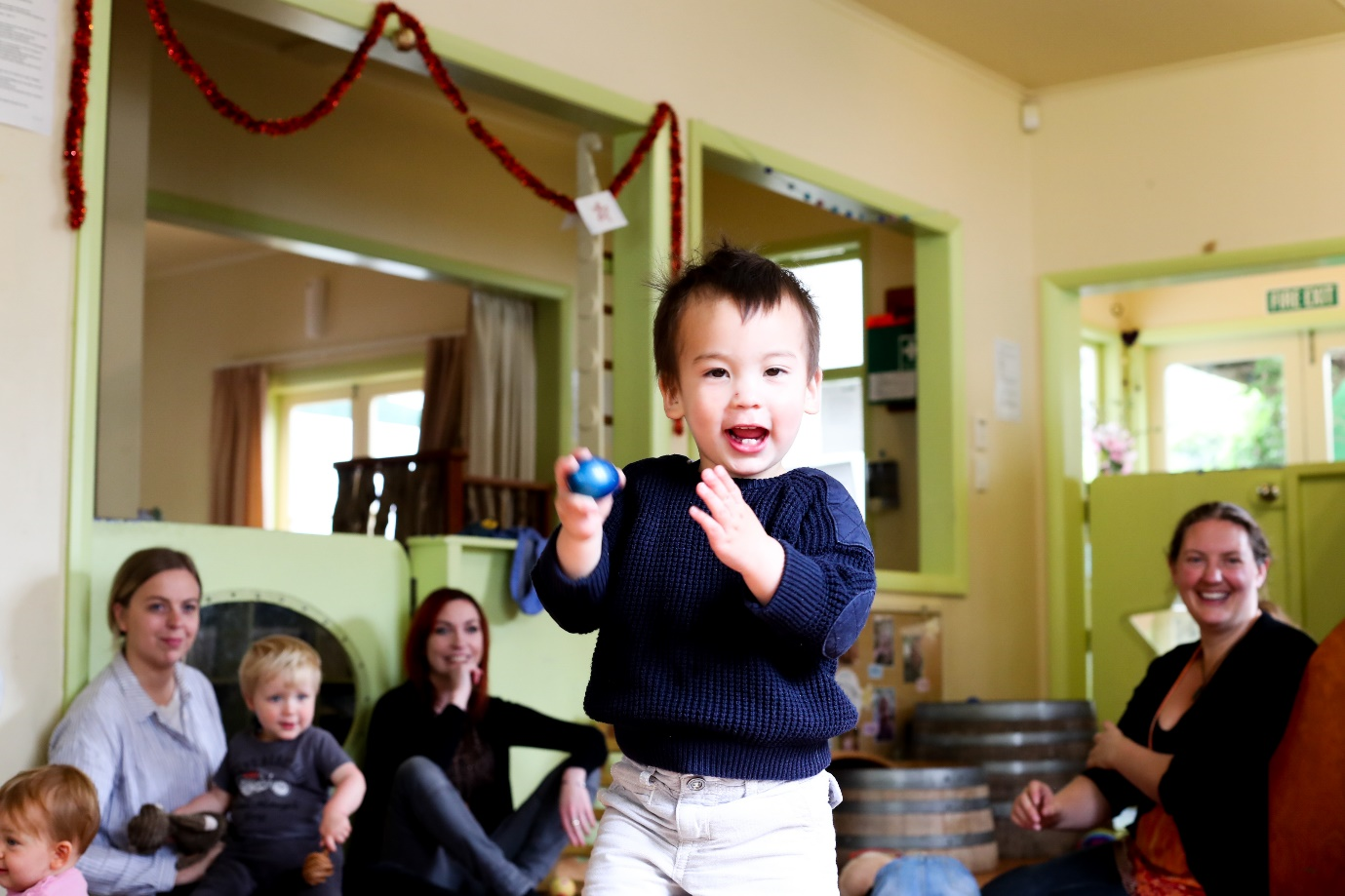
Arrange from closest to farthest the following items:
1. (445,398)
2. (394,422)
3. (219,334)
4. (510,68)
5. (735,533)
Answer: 1. (735,533)
2. (510,68)
3. (445,398)
4. (394,422)
5. (219,334)

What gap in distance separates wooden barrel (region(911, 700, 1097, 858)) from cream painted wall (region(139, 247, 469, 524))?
5056 millimetres

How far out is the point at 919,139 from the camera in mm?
5914

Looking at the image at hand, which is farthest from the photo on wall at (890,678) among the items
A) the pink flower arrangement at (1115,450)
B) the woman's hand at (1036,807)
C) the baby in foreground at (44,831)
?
the baby in foreground at (44,831)

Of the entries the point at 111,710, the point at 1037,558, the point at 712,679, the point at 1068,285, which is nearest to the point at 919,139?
the point at 1068,285

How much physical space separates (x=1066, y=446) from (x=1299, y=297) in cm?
263

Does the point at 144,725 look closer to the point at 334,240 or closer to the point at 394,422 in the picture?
the point at 334,240

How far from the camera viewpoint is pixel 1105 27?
5695 mm

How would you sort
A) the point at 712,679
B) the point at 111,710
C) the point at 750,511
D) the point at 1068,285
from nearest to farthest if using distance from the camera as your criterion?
the point at 750,511, the point at 712,679, the point at 111,710, the point at 1068,285

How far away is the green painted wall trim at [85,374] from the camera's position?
3.20m

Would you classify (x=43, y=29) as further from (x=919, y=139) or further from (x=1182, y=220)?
(x=1182, y=220)

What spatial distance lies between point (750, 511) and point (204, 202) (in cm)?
536

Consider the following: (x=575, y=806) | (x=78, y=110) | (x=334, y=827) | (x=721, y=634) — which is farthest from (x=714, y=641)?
(x=78, y=110)

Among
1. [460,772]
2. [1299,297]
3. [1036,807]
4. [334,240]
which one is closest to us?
[1036,807]

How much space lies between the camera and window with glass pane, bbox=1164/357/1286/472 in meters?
8.49
